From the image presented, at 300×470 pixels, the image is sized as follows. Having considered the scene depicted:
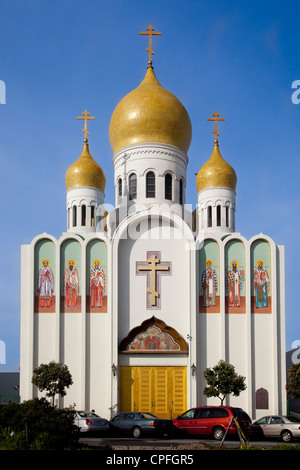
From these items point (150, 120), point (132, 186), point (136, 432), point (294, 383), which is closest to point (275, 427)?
point (136, 432)

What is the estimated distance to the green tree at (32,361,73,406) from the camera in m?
26.8

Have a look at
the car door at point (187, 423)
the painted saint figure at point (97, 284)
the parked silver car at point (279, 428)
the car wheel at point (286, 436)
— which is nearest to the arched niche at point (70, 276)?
the painted saint figure at point (97, 284)

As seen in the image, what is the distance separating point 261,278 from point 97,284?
26.0 feet

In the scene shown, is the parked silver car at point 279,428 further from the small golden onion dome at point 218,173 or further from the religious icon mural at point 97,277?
the small golden onion dome at point 218,173

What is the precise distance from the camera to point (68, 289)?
30.7 m

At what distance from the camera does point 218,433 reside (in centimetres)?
2172

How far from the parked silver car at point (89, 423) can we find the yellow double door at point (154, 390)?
6.44 meters

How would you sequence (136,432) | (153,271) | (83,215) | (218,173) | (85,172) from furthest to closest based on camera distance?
(83,215) < (85,172) < (218,173) < (153,271) < (136,432)

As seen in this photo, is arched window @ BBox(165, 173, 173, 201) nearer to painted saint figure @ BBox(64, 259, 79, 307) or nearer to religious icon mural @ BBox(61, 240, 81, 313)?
religious icon mural @ BBox(61, 240, 81, 313)

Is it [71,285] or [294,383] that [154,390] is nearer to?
[71,285]

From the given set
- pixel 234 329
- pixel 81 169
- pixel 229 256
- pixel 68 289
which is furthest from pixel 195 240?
pixel 81 169

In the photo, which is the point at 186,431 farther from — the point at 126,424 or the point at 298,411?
the point at 298,411

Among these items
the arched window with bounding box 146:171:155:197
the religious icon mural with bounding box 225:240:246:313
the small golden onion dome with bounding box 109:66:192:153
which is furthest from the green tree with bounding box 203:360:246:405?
the small golden onion dome with bounding box 109:66:192:153

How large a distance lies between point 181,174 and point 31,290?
1088cm
